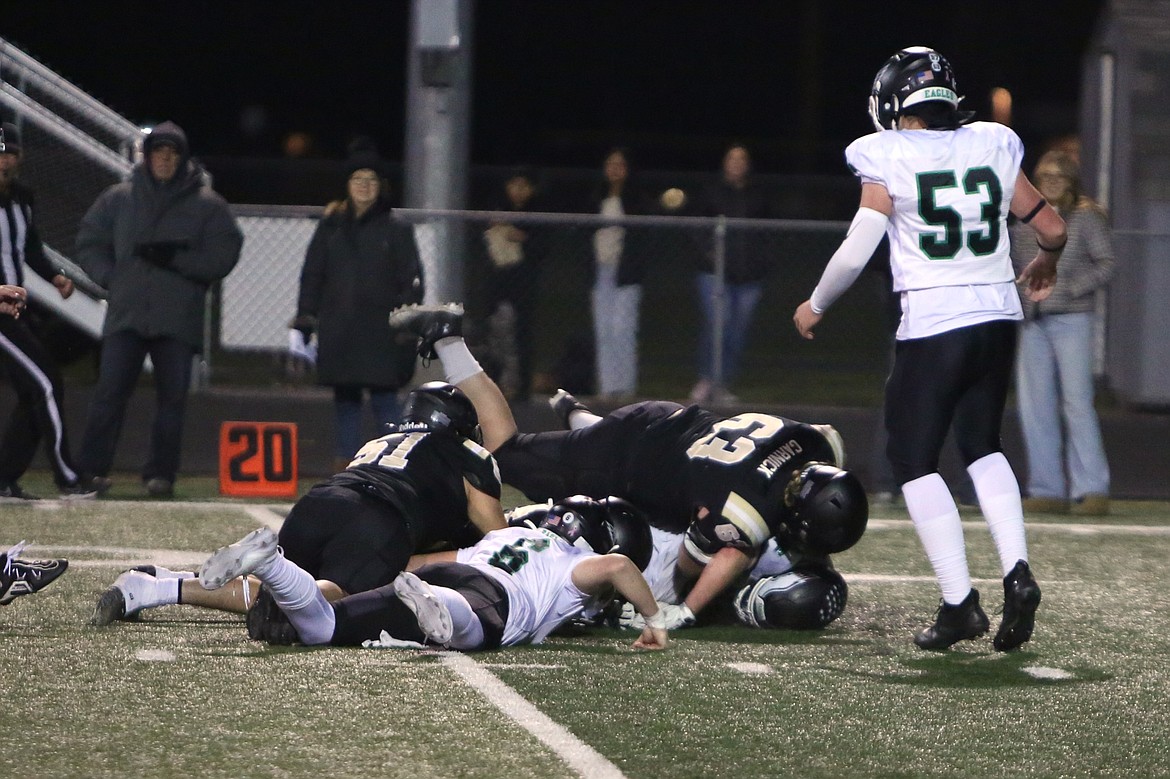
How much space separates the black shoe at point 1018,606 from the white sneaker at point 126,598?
8.80 ft

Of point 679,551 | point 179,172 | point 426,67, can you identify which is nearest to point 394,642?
point 679,551

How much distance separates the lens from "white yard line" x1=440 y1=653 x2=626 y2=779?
→ 4.07 m

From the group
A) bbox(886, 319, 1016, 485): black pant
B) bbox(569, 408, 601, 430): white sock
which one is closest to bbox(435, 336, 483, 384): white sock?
bbox(569, 408, 601, 430): white sock

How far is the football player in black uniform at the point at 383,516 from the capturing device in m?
5.61

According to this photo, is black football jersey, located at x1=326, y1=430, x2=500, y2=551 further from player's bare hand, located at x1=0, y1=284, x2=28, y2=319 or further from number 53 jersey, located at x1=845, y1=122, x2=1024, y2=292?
player's bare hand, located at x1=0, y1=284, x2=28, y2=319

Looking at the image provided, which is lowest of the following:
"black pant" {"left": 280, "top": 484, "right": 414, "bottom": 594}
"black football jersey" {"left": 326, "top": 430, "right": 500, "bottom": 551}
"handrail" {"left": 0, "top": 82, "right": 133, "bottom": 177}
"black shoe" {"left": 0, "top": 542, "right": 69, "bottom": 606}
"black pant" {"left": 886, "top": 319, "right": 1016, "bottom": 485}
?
"black shoe" {"left": 0, "top": 542, "right": 69, "bottom": 606}

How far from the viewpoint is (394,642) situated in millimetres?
5430

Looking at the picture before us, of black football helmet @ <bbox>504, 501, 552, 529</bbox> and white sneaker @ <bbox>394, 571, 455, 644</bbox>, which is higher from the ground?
black football helmet @ <bbox>504, 501, 552, 529</bbox>

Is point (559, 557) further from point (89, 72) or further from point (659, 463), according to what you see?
point (89, 72)

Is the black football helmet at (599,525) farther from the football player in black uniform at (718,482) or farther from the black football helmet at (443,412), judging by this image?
the black football helmet at (443,412)

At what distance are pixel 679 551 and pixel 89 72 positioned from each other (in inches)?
1047

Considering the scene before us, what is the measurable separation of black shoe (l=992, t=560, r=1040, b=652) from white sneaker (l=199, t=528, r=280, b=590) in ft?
7.35

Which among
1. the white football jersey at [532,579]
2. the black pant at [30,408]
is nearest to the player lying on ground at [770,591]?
the white football jersey at [532,579]

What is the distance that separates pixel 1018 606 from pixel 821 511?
0.67m
